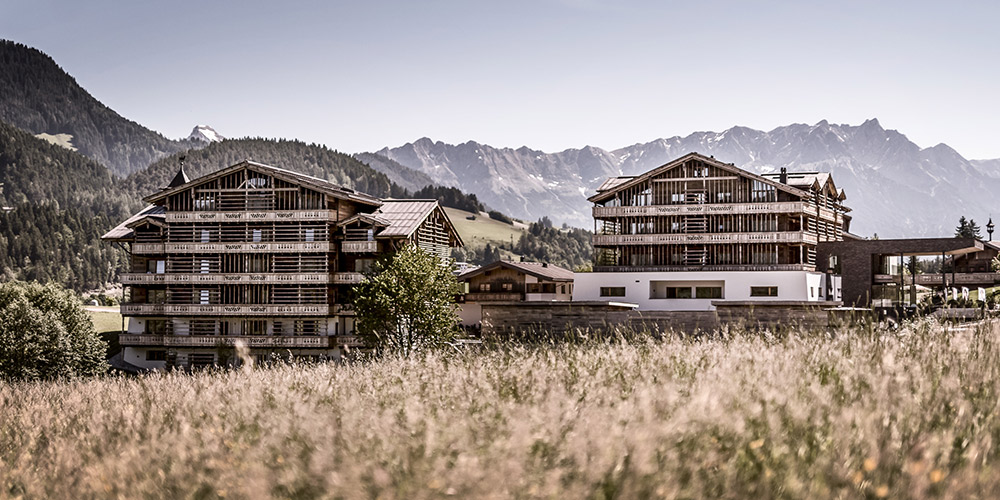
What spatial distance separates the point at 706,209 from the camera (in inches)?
2557

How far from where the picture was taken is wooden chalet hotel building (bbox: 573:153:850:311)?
60219mm

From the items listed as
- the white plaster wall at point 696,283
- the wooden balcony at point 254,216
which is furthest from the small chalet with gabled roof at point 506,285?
the wooden balcony at point 254,216

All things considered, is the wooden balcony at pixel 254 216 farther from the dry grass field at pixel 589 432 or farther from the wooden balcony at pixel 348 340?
the dry grass field at pixel 589 432

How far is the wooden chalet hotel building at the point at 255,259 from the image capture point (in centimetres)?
6194

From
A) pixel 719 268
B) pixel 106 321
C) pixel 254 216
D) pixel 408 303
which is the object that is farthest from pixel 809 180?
pixel 106 321

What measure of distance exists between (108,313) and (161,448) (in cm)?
9107

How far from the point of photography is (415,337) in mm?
48500

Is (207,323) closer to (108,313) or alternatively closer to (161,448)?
(108,313)

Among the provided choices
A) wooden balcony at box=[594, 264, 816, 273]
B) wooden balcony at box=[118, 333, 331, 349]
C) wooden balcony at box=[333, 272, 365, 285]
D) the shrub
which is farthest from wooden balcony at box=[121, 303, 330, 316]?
wooden balcony at box=[594, 264, 816, 273]

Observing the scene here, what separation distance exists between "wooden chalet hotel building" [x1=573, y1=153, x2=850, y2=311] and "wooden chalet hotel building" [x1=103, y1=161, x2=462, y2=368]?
1417 centimetres

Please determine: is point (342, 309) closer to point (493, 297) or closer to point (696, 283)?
point (493, 297)

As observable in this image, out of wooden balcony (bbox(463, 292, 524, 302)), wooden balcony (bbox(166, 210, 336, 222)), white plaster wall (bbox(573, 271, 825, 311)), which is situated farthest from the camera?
wooden balcony (bbox(463, 292, 524, 302))

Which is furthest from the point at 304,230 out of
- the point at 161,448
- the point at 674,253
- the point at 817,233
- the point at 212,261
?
the point at 161,448

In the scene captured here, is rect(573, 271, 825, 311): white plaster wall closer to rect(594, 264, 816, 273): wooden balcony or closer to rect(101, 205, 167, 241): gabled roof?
rect(594, 264, 816, 273): wooden balcony
